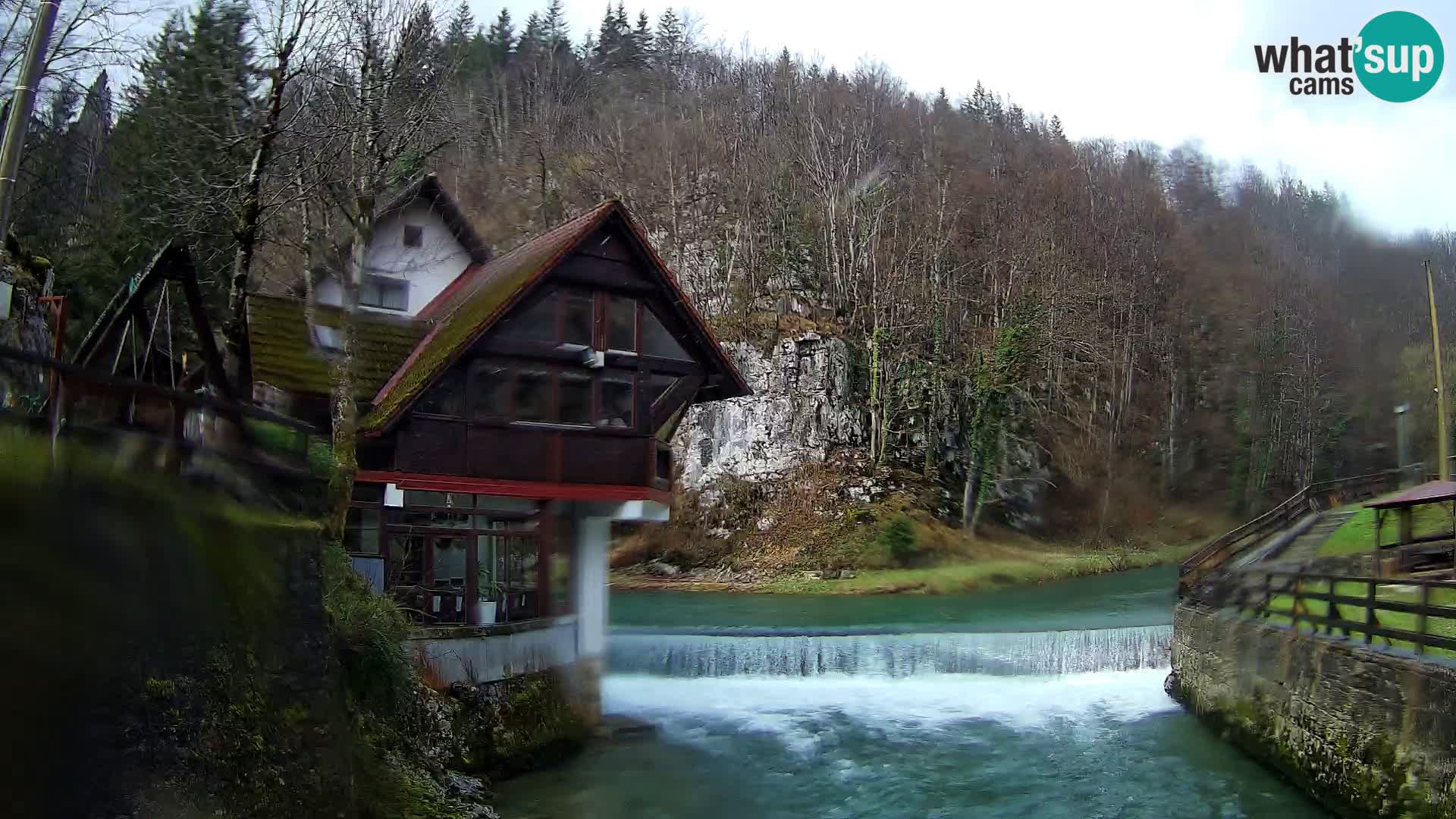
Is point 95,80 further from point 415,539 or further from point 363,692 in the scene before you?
point 363,692

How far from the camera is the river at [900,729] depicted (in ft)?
46.9

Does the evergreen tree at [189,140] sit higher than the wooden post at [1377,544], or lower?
higher

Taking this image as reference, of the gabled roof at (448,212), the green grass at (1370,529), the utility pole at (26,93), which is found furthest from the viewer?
the green grass at (1370,529)

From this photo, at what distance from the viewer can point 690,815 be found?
13.6m

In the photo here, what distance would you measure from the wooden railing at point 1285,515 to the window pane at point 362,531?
1561cm

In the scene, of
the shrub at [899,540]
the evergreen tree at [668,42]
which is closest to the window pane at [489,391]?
the shrub at [899,540]

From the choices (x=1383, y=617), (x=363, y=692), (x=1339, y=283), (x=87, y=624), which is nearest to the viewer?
(x=87, y=624)

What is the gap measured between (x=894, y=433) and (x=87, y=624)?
132 feet

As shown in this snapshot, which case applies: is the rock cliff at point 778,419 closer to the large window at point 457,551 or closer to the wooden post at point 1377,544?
the wooden post at point 1377,544

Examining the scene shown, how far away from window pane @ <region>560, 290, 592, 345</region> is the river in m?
6.58

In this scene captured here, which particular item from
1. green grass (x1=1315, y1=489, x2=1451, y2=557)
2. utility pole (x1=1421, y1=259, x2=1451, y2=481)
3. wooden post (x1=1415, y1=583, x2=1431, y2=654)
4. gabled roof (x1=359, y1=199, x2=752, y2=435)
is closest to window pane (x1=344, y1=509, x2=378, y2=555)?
gabled roof (x1=359, y1=199, x2=752, y2=435)

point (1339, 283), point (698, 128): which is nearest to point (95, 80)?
point (698, 128)

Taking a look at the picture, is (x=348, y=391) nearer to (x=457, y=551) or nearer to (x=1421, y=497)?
(x=457, y=551)

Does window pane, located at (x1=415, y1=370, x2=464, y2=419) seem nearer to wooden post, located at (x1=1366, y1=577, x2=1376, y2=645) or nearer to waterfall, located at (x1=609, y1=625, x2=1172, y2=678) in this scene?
waterfall, located at (x1=609, y1=625, x2=1172, y2=678)
